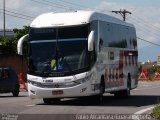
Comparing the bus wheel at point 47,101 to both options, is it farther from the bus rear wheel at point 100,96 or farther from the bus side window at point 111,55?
the bus side window at point 111,55

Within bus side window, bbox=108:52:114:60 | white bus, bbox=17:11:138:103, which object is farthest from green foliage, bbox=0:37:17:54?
white bus, bbox=17:11:138:103

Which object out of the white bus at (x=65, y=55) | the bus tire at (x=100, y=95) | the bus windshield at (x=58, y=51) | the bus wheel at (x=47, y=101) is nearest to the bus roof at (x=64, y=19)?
the white bus at (x=65, y=55)

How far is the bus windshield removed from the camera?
2295 centimetres

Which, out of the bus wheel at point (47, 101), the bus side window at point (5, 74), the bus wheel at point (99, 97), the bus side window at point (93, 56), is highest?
the bus side window at point (93, 56)

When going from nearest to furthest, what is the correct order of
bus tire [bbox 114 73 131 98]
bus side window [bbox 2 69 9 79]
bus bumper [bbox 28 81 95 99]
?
1. bus bumper [bbox 28 81 95 99]
2. bus tire [bbox 114 73 131 98]
3. bus side window [bbox 2 69 9 79]

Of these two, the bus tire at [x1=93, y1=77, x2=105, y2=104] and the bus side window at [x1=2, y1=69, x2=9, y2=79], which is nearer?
the bus tire at [x1=93, y1=77, x2=105, y2=104]

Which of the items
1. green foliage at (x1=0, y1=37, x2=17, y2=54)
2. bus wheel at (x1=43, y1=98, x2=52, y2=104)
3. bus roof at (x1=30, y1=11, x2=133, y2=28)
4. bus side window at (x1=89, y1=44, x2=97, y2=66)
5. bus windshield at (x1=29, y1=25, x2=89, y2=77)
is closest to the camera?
bus windshield at (x1=29, y1=25, x2=89, y2=77)

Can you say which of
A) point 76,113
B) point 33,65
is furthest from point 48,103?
point 76,113

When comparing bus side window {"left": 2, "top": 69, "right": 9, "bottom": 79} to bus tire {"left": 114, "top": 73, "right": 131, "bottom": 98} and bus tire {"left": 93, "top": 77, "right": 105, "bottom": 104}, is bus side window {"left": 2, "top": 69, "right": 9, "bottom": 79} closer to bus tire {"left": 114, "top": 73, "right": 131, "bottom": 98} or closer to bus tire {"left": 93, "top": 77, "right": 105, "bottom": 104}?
bus tire {"left": 114, "top": 73, "right": 131, "bottom": 98}

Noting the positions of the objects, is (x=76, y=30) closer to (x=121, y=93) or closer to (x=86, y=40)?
(x=86, y=40)

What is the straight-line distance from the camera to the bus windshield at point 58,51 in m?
23.0

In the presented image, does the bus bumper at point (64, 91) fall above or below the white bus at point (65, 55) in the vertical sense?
below

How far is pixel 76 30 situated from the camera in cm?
2325

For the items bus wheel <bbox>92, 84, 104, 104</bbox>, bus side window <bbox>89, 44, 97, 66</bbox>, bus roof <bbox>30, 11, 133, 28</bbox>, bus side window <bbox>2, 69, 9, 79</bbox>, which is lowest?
bus wheel <bbox>92, 84, 104, 104</bbox>
